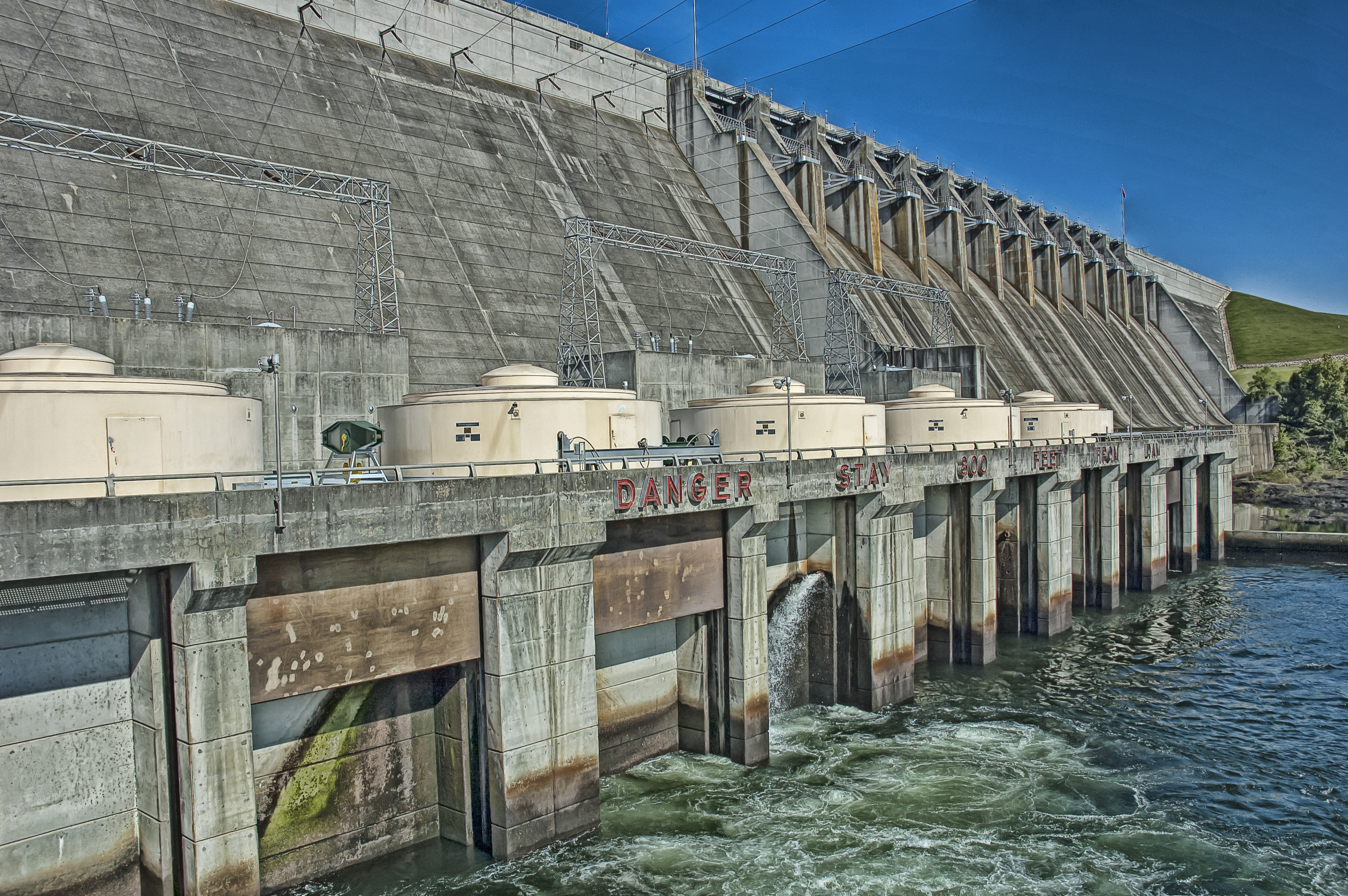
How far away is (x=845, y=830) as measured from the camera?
78.0 feet

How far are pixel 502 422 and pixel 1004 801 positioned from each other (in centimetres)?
1744

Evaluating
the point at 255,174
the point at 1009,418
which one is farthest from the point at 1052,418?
the point at 255,174

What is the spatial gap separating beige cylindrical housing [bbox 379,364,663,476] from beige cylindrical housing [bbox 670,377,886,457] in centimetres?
850

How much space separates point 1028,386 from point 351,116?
2259 inches

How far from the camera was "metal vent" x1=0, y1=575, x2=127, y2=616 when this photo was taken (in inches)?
648

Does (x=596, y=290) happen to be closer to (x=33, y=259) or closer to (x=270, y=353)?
(x=270, y=353)

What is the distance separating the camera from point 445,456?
27.6 metres

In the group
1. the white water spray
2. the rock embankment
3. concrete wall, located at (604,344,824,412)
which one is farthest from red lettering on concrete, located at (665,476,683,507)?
the rock embankment

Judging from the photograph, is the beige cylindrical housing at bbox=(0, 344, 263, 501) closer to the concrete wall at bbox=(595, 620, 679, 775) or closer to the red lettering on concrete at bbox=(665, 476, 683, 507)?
the red lettering on concrete at bbox=(665, 476, 683, 507)

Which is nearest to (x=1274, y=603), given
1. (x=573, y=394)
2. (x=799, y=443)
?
(x=799, y=443)

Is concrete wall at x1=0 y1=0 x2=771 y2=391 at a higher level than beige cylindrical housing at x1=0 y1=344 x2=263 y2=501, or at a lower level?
higher

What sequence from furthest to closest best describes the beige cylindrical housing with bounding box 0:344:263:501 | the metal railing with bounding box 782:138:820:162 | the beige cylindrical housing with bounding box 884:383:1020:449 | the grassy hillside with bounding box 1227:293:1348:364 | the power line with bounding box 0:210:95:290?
the grassy hillside with bounding box 1227:293:1348:364 < the metal railing with bounding box 782:138:820:162 < the beige cylindrical housing with bounding box 884:383:1020:449 < the power line with bounding box 0:210:95:290 < the beige cylindrical housing with bounding box 0:344:263:501

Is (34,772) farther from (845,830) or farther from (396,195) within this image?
Answer: (396,195)

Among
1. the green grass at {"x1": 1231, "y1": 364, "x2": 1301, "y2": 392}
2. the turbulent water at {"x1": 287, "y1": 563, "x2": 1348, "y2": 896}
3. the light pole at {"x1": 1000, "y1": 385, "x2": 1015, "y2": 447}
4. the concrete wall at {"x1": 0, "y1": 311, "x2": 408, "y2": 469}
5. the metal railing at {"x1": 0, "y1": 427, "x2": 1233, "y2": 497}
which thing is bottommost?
the turbulent water at {"x1": 287, "y1": 563, "x2": 1348, "y2": 896}
